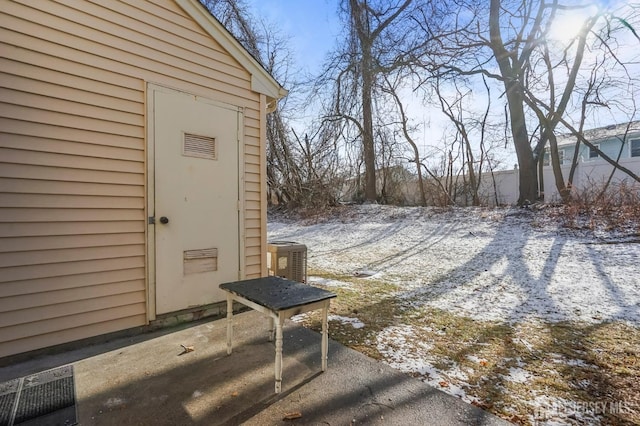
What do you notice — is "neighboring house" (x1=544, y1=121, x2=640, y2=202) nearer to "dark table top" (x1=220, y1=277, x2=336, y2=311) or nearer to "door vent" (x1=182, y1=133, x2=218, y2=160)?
"dark table top" (x1=220, y1=277, x2=336, y2=311)

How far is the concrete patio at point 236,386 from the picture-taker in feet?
5.62

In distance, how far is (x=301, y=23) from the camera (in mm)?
8719

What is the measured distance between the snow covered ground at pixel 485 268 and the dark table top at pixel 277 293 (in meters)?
0.84

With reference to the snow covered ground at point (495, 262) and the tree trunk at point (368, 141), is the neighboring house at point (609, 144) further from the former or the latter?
the snow covered ground at point (495, 262)

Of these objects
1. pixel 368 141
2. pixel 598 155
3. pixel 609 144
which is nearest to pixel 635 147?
pixel 609 144

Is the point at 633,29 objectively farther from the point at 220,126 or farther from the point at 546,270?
the point at 220,126

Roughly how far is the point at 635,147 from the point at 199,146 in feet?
71.0

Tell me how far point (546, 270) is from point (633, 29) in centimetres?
672

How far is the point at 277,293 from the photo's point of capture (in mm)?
2145

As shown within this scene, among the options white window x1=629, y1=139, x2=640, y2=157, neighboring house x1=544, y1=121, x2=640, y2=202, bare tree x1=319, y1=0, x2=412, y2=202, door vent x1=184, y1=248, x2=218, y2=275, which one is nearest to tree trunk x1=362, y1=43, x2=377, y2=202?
bare tree x1=319, y1=0, x2=412, y2=202

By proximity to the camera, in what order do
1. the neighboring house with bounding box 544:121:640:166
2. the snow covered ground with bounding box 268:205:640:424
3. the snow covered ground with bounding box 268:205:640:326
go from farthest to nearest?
the neighboring house with bounding box 544:121:640:166 → the snow covered ground with bounding box 268:205:640:326 → the snow covered ground with bounding box 268:205:640:424

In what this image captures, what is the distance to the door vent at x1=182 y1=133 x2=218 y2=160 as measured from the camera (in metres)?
3.03

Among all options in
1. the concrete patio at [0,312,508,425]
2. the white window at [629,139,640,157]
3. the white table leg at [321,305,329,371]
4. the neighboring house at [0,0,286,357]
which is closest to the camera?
the concrete patio at [0,312,508,425]

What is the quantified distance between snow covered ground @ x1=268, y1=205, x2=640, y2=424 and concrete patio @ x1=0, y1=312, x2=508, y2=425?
0.87ft
